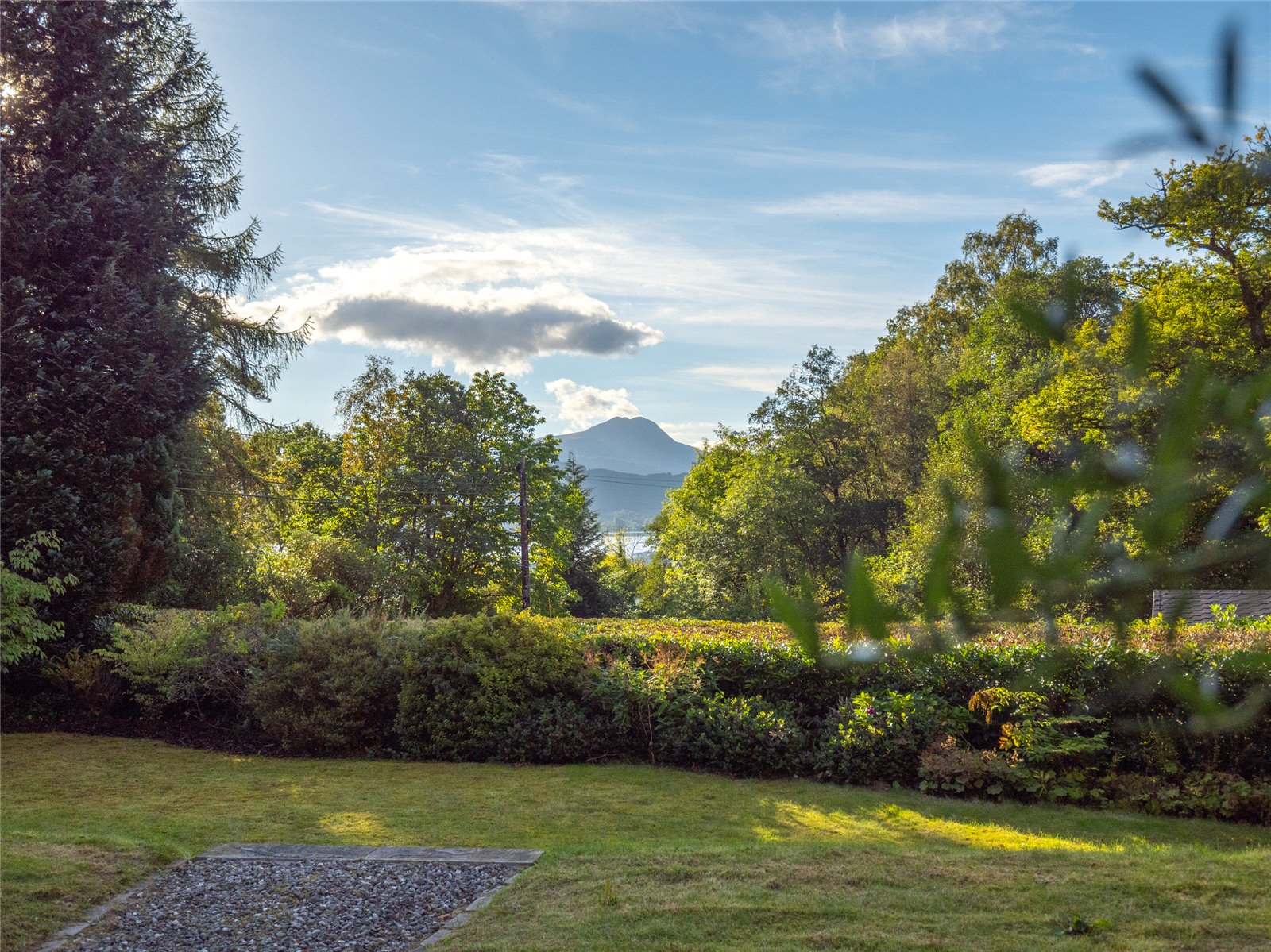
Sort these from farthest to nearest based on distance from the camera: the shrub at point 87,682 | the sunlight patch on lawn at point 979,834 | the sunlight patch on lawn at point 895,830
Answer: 1. the shrub at point 87,682
2. the sunlight patch on lawn at point 895,830
3. the sunlight patch on lawn at point 979,834

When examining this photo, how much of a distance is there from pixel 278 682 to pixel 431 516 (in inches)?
612

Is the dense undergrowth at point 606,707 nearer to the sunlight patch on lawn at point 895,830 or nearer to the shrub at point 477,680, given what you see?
the shrub at point 477,680

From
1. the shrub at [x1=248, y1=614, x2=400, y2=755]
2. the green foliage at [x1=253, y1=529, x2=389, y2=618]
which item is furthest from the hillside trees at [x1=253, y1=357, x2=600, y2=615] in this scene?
the shrub at [x1=248, y1=614, x2=400, y2=755]

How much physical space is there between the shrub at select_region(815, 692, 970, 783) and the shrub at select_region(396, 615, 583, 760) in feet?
8.78

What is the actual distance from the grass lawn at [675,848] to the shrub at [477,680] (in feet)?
1.24

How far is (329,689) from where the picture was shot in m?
9.02

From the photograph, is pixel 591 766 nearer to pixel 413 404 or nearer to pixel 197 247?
pixel 197 247

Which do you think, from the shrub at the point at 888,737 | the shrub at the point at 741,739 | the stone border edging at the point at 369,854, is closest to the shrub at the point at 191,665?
the stone border edging at the point at 369,854

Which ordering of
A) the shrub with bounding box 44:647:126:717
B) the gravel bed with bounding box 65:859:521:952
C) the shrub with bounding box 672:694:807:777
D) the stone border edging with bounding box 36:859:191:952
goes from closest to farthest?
1. the stone border edging with bounding box 36:859:191:952
2. the gravel bed with bounding box 65:859:521:952
3. the shrub with bounding box 672:694:807:777
4. the shrub with bounding box 44:647:126:717

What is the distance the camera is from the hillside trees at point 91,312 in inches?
389

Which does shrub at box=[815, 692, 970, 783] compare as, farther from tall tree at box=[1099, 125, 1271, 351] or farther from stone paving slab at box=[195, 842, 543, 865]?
tall tree at box=[1099, 125, 1271, 351]

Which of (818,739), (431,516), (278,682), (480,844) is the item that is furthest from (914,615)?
(431,516)

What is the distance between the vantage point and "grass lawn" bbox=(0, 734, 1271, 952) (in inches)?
155

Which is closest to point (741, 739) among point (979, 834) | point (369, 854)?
point (979, 834)
